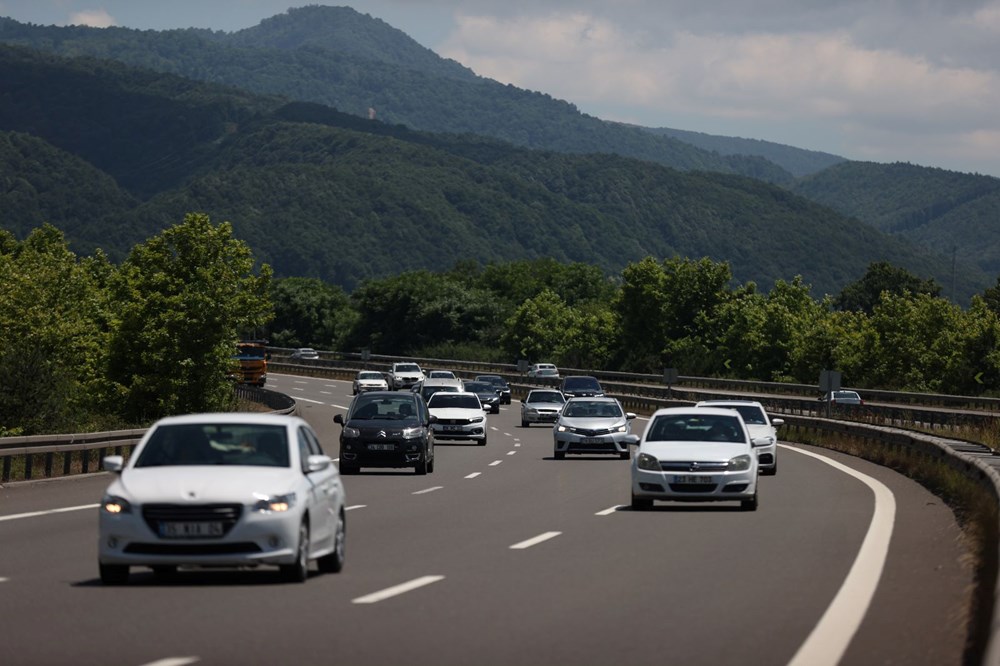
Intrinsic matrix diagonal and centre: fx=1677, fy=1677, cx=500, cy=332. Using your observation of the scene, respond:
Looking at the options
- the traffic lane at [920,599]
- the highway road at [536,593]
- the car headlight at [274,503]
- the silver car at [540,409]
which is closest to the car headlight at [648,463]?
the highway road at [536,593]

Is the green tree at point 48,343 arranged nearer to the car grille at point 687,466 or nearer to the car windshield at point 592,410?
the car windshield at point 592,410

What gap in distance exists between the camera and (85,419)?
2076 inches

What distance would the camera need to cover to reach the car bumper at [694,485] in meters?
21.8

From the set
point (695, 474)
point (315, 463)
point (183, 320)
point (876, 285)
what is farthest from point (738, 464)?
point (876, 285)

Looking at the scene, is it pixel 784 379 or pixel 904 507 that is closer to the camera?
pixel 904 507

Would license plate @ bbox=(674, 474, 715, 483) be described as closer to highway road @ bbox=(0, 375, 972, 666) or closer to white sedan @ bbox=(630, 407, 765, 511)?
white sedan @ bbox=(630, 407, 765, 511)

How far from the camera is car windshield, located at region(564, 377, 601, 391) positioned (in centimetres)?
7156

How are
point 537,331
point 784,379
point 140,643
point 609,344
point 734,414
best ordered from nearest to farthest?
point 140,643 < point 734,414 < point 784,379 < point 609,344 < point 537,331

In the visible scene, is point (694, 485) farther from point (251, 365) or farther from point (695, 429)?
point (251, 365)

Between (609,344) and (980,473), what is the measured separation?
10739 cm

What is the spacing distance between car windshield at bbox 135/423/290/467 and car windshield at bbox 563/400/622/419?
2441cm

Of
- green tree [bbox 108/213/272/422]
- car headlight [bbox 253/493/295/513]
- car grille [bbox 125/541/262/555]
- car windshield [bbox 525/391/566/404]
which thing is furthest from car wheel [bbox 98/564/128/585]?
green tree [bbox 108/213/272/422]

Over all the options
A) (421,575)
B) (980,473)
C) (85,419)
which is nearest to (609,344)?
(85,419)

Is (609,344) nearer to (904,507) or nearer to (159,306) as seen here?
(159,306)
